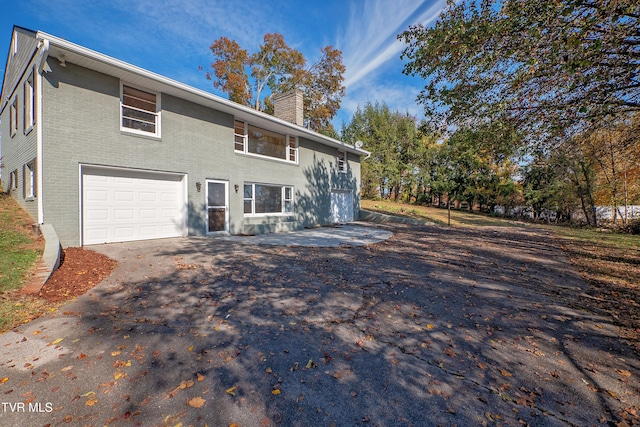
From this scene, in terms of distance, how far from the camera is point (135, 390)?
89.7 inches

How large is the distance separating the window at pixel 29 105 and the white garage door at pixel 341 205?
12.5 meters

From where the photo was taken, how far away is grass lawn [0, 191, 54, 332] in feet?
11.6

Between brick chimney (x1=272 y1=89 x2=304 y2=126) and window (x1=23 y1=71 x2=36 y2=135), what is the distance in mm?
9552

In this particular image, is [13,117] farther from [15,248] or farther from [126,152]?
[15,248]

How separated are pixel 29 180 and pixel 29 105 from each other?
7.02 ft

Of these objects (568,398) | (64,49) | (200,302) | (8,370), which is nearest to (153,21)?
(64,49)

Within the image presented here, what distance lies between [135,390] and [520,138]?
9002 mm

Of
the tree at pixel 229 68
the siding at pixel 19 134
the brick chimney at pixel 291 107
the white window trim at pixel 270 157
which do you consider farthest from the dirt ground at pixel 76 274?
the tree at pixel 229 68

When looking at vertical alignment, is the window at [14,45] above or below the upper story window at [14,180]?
above

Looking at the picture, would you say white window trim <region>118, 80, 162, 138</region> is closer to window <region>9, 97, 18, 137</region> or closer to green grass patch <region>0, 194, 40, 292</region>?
green grass patch <region>0, 194, 40, 292</region>

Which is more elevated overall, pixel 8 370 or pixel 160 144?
pixel 160 144

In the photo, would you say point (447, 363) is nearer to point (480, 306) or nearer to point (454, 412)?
point (454, 412)

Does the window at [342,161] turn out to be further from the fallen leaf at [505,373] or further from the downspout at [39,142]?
the fallen leaf at [505,373]

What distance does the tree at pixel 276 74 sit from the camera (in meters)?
22.5
